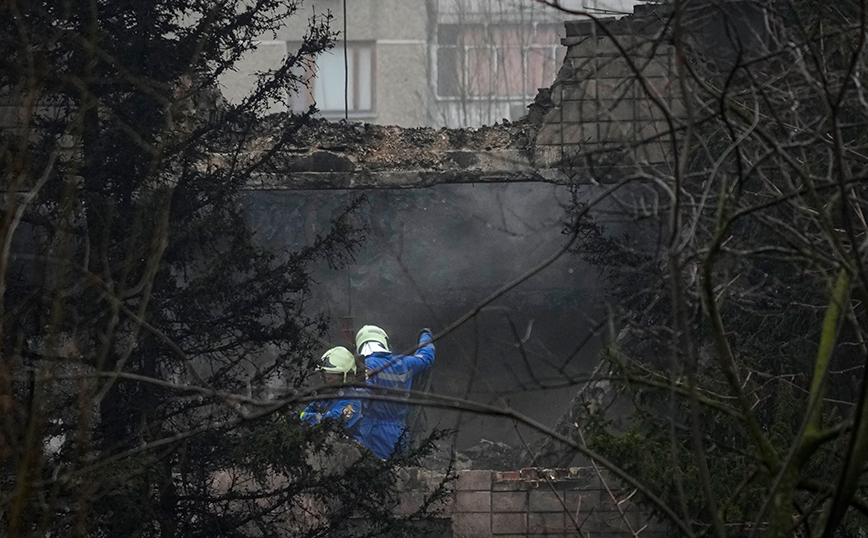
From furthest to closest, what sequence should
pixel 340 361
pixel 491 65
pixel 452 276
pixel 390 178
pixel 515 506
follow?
pixel 491 65
pixel 452 276
pixel 390 178
pixel 340 361
pixel 515 506

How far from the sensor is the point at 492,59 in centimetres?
2544

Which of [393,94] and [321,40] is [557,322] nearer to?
[321,40]

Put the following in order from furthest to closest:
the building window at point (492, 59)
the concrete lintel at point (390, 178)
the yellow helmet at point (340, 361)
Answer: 1. the building window at point (492, 59)
2. the concrete lintel at point (390, 178)
3. the yellow helmet at point (340, 361)

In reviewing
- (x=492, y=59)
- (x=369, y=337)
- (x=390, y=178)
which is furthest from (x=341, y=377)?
(x=492, y=59)

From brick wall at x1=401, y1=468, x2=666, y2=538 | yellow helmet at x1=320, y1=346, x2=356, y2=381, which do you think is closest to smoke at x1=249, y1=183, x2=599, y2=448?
yellow helmet at x1=320, y1=346, x2=356, y2=381

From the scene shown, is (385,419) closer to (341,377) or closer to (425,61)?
(341,377)

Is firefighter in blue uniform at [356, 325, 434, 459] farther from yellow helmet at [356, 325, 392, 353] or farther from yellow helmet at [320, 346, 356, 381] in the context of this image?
yellow helmet at [320, 346, 356, 381]

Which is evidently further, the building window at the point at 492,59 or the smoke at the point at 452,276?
the building window at the point at 492,59

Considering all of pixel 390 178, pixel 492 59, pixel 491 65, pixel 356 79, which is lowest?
pixel 390 178

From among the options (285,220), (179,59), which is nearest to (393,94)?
(285,220)

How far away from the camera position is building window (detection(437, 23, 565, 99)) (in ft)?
82.0

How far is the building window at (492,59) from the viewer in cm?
2498

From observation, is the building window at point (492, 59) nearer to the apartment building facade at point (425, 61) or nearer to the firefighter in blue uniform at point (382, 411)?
the apartment building facade at point (425, 61)

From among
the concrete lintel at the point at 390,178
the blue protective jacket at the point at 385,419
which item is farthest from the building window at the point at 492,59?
the blue protective jacket at the point at 385,419
